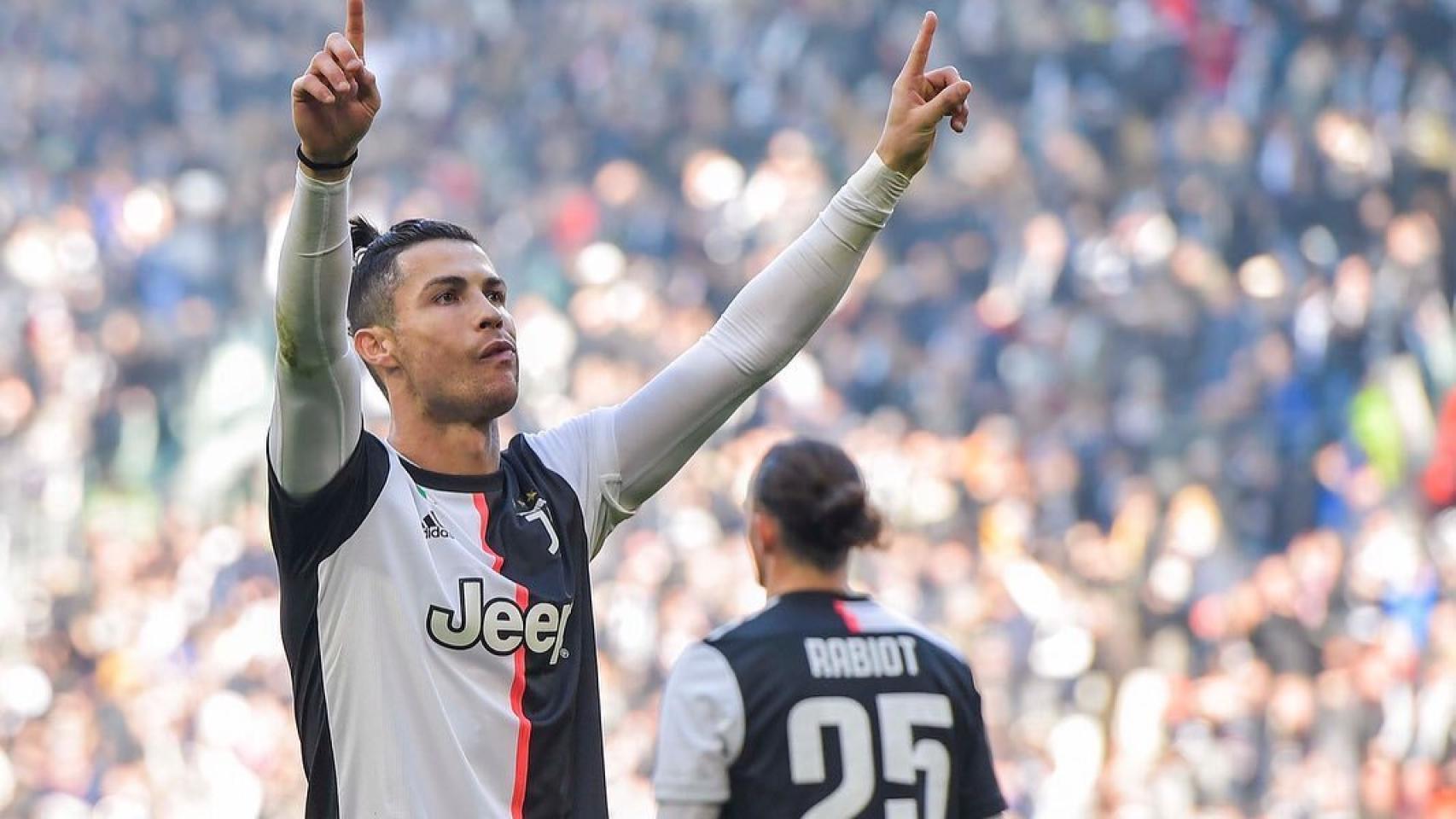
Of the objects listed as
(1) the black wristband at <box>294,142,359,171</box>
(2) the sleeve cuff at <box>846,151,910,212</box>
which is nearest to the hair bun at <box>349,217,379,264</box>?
(1) the black wristband at <box>294,142,359,171</box>

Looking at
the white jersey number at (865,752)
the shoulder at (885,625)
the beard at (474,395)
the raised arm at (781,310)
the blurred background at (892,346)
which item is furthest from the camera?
the blurred background at (892,346)

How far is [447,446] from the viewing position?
9.14 ft

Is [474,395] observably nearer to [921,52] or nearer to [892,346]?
[921,52]

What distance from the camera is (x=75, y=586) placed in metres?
11.2

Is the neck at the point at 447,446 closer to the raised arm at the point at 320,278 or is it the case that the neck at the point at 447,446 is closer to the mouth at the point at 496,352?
the mouth at the point at 496,352

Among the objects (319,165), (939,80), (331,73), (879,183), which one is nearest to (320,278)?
(319,165)

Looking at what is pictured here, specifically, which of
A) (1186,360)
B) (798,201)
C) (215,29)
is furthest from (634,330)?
(215,29)

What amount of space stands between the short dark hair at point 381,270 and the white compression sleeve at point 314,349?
307 mm

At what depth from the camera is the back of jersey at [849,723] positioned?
336 centimetres

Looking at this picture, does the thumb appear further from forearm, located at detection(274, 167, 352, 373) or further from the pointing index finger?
forearm, located at detection(274, 167, 352, 373)

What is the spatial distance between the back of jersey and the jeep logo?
2.66ft

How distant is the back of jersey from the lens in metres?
3.36

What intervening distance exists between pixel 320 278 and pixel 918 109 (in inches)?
37.8

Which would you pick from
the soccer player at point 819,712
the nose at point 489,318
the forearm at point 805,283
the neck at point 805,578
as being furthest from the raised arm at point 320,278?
the neck at point 805,578
